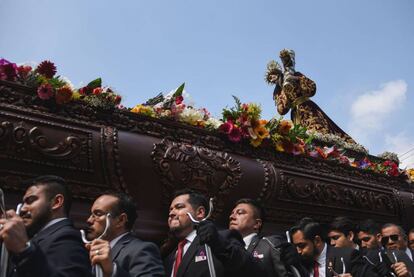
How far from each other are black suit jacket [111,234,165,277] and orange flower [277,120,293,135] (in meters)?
2.32

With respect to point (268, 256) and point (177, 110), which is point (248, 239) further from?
point (177, 110)

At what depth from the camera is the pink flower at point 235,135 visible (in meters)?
4.30

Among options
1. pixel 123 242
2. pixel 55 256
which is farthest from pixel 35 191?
pixel 123 242

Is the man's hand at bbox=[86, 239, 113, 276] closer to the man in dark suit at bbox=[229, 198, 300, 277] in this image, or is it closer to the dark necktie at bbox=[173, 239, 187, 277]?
the dark necktie at bbox=[173, 239, 187, 277]

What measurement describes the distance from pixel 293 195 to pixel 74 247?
2.68 meters

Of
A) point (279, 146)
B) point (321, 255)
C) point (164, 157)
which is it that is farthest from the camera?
point (279, 146)

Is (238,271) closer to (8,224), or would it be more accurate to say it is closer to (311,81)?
(8,224)

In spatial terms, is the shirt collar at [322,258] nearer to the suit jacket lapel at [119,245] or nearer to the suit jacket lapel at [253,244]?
the suit jacket lapel at [253,244]

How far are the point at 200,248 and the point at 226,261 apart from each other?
9.7 inches

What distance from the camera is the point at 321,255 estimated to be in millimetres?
3975

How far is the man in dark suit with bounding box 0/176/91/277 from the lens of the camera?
6.50ft

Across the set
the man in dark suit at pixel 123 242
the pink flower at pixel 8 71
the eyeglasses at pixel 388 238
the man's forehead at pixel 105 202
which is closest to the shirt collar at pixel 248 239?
the man in dark suit at pixel 123 242

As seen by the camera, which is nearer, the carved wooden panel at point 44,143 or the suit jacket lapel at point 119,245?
the suit jacket lapel at point 119,245

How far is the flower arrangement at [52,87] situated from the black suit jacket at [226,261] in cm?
133
